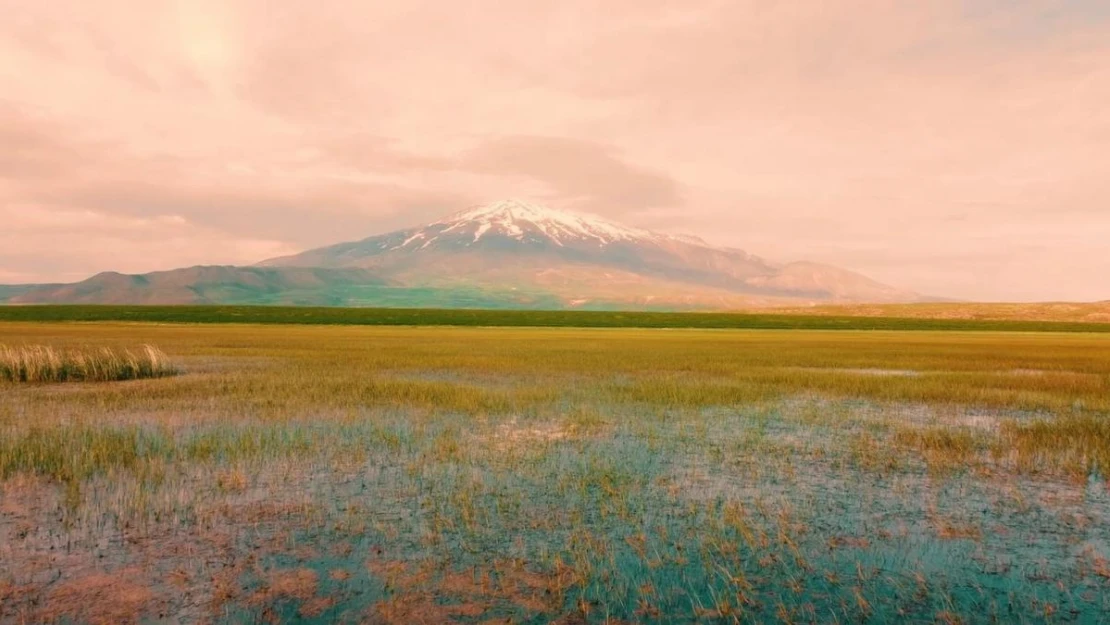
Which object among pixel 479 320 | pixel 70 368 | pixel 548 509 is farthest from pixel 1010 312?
pixel 548 509

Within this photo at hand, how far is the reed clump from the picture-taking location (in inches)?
1195

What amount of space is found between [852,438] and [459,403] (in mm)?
11807

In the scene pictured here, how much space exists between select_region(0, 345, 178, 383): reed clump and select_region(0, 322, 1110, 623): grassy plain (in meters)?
6.98

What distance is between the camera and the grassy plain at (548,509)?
8242 mm

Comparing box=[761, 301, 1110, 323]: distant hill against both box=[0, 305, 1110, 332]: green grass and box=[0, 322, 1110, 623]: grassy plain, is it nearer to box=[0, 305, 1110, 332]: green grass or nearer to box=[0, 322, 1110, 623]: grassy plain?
box=[0, 305, 1110, 332]: green grass

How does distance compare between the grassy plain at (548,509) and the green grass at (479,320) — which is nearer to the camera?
the grassy plain at (548,509)

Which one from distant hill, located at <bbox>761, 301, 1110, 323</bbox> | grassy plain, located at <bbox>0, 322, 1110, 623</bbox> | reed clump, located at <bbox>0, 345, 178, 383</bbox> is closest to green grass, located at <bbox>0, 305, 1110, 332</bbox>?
distant hill, located at <bbox>761, 301, 1110, 323</bbox>

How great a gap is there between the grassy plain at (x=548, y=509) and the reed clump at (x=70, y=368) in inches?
275

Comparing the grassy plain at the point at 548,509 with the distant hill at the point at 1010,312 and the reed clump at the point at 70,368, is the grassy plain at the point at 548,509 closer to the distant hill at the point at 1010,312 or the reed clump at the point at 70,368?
the reed clump at the point at 70,368

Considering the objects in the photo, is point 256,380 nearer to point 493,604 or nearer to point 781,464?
point 781,464

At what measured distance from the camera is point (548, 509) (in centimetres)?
1167

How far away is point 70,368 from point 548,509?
A: 28.5 meters

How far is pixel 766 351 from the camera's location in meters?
53.6

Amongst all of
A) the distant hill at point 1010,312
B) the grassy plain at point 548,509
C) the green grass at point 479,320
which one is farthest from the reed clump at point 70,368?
the distant hill at point 1010,312
